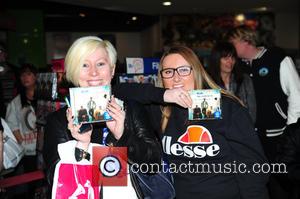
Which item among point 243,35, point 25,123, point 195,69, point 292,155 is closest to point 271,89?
point 243,35

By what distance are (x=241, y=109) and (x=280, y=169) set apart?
0.82 meters

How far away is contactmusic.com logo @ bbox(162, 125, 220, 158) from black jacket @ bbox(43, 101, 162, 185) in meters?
0.21

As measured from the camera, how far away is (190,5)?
11445mm

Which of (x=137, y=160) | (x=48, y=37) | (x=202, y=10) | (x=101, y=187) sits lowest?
(x=101, y=187)

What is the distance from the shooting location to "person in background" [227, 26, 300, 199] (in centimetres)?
333

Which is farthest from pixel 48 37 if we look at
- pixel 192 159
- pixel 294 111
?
pixel 192 159

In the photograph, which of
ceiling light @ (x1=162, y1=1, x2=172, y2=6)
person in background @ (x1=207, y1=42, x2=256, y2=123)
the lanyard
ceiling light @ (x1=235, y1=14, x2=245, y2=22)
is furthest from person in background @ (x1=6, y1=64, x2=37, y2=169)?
ceiling light @ (x1=235, y1=14, x2=245, y2=22)

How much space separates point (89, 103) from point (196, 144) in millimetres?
582

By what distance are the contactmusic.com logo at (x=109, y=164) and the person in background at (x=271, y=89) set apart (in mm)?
2165

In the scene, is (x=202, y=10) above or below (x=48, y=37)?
above

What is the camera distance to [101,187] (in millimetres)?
1523

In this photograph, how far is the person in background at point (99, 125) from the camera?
1516mm

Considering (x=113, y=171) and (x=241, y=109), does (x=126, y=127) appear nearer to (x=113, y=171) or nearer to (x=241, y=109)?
(x=113, y=171)

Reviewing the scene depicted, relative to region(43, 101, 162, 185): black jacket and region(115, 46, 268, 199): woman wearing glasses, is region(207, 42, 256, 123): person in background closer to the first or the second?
region(115, 46, 268, 199): woman wearing glasses
